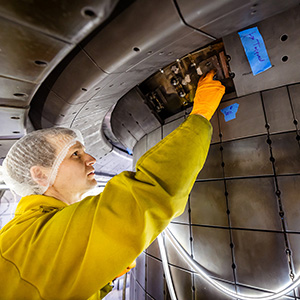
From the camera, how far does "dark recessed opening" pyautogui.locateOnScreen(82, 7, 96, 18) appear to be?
0.88 metres

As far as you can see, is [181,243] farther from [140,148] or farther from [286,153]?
[140,148]

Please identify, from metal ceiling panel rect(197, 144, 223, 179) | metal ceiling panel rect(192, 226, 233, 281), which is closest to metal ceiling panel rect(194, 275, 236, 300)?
metal ceiling panel rect(192, 226, 233, 281)

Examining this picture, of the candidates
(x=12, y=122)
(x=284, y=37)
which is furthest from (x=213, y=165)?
(x=12, y=122)

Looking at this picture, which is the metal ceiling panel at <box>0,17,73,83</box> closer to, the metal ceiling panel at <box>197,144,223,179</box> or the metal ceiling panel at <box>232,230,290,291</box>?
the metal ceiling panel at <box>197,144,223,179</box>

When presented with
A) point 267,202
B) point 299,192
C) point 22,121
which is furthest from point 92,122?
point 299,192

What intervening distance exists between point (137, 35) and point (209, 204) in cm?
185

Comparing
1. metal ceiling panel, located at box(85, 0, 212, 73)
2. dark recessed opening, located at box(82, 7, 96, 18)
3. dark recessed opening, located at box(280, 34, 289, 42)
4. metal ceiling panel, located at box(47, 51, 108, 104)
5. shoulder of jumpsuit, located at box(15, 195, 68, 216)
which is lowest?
shoulder of jumpsuit, located at box(15, 195, 68, 216)

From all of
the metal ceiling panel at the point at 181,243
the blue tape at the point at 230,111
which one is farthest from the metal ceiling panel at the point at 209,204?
the blue tape at the point at 230,111

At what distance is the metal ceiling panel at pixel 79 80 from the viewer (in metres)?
1.48

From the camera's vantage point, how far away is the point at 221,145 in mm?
2203

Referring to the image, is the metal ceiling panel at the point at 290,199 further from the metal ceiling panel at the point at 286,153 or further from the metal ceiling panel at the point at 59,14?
the metal ceiling panel at the point at 59,14

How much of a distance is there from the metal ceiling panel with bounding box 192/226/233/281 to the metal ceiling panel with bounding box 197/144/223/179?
598 mm

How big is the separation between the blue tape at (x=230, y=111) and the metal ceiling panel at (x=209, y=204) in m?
0.77

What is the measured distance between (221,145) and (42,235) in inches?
78.4
